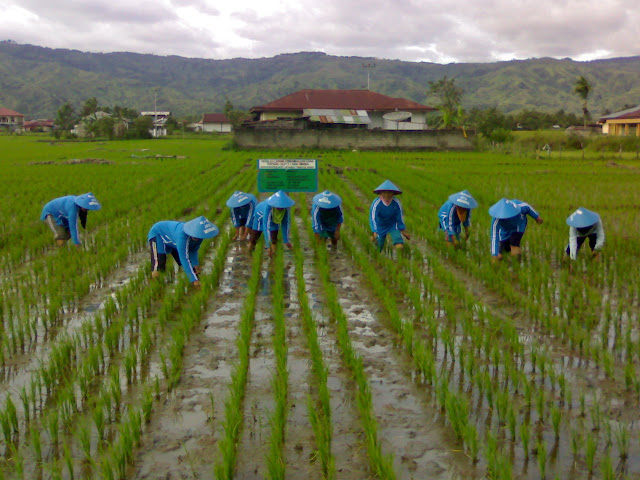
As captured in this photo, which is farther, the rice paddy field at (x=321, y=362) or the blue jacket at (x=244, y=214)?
the blue jacket at (x=244, y=214)

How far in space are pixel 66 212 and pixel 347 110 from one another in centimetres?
3033

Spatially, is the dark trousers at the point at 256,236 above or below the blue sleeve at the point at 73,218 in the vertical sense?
below

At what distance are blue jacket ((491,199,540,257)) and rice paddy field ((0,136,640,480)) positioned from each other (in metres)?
0.25

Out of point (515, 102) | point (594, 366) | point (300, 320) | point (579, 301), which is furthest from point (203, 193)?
point (515, 102)

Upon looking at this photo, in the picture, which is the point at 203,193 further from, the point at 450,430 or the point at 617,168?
the point at 617,168

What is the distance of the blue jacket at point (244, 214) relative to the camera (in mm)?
7175

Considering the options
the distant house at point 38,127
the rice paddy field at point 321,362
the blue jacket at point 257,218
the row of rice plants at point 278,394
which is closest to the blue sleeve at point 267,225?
the blue jacket at point 257,218

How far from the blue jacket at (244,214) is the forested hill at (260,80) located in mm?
105950

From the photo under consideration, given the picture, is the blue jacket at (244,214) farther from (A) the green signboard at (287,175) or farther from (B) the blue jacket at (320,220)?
(A) the green signboard at (287,175)

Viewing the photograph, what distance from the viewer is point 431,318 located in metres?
4.45

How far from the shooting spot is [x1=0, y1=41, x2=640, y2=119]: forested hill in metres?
119

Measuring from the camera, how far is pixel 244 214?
289 inches

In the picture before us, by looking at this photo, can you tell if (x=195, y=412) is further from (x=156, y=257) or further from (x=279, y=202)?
(x=279, y=202)

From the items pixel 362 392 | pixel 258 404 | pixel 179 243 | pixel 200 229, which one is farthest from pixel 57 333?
pixel 362 392
